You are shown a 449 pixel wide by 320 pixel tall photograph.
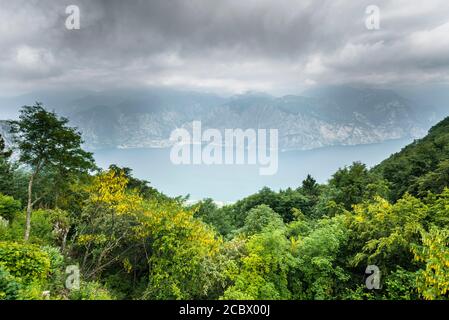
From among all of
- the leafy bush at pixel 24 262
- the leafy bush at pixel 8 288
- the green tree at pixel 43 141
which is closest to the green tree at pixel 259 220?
the green tree at pixel 43 141

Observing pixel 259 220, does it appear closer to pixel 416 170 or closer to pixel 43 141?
pixel 43 141

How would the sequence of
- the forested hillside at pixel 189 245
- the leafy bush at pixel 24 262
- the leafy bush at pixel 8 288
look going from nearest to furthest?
the leafy bush at pixel 8 288
the leafy bush at pixel 24 262
the forested hillside at pixel 189 245

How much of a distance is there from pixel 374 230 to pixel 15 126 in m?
14.2

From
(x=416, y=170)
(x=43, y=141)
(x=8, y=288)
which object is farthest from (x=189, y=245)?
(x=416, y=170)

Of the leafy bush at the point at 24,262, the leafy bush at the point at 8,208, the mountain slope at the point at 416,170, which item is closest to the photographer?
the leafy bush at the point at 24,262

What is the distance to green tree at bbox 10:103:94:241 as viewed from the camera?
11180 millimetres

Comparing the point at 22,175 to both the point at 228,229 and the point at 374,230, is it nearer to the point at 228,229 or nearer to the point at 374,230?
the point at 228,229

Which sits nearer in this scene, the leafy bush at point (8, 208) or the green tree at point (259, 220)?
the leafy bush at point (8, 208)

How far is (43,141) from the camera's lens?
11.4 meters

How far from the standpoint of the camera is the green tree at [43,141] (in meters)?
11.2

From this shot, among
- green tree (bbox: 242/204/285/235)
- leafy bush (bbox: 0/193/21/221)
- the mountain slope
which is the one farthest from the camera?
the mountain slope

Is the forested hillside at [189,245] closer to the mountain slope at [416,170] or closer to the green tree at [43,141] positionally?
the green tree at [43,141]

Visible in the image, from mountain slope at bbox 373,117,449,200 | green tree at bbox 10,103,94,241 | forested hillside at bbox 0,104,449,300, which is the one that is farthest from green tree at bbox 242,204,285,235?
mountain slope at bbox 373,117,449,200

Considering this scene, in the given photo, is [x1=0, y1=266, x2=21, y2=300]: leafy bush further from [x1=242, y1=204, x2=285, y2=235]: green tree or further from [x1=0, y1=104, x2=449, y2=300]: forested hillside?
[x1=242, y1=204, x2=285, y2=235]: green tree
